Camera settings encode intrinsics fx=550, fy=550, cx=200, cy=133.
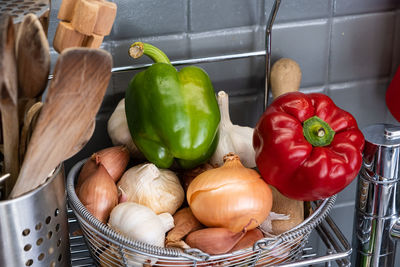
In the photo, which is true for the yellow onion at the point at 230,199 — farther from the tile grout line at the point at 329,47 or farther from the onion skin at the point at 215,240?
the tile grout line at the point at 329,47

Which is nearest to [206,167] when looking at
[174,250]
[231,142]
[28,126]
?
[231,142]

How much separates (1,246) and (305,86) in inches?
20.5

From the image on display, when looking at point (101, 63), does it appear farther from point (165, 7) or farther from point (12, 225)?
point (165, 7)

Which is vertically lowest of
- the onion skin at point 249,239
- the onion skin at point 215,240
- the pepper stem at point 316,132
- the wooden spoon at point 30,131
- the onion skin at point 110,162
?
the onion skin at point 249,239

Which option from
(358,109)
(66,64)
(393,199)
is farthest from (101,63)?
(358,109)

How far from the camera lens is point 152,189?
635 mm

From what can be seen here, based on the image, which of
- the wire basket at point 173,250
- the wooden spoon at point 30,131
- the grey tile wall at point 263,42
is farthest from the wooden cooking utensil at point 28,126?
the grey tile wall at point 263,42

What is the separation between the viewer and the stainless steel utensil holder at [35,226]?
0.49m

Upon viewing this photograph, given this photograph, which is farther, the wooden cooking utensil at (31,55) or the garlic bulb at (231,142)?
the garlic bulb at (231,142)

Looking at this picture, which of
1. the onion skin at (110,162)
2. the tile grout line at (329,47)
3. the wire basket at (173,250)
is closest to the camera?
the wire basket at (173,250)

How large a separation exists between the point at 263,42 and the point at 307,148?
230 millimetres

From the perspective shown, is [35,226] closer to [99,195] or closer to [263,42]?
[99,195]

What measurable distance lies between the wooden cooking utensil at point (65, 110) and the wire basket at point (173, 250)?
0.34 ft

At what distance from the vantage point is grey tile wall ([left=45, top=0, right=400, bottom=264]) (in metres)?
0.74
